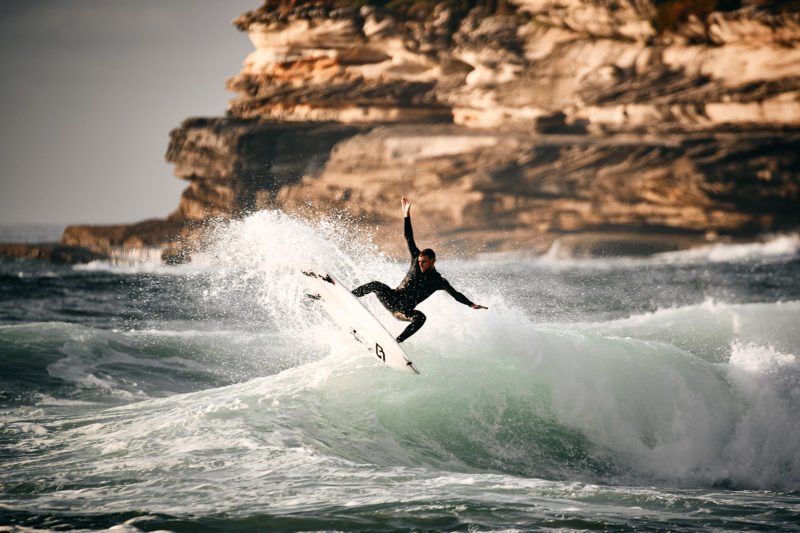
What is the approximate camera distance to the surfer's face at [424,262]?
7113 mm

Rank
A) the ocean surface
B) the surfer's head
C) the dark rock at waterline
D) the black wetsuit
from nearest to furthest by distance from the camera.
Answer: the ocean surface → the surfer's head → the black wetsuit → the dark rock at waterline

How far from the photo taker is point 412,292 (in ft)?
23.8

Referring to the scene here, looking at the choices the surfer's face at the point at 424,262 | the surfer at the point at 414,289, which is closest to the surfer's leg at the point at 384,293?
the surfer at the point at 414,289

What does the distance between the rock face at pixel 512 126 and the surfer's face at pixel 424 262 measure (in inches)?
1290

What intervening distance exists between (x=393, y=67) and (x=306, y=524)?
139 feet

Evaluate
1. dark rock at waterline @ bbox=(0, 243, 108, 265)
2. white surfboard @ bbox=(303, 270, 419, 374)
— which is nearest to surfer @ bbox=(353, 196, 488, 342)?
white surfboard @ bbox=(303, 270, 419, 374)

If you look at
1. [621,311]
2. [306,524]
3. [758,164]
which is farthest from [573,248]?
[306,524]

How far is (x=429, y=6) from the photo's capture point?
44.8 metres

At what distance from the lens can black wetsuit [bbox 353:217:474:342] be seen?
23.7 ft

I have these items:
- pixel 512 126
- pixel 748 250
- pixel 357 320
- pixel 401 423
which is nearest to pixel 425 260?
pixel 357 320

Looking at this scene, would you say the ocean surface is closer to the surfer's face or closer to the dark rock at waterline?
the surfer's face

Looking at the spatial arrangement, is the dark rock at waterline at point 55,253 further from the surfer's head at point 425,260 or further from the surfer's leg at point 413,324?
the surfer's head at point 425,260

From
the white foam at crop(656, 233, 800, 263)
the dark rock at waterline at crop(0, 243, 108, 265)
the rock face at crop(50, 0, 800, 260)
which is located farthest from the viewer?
the dark rock at waterline at crop(0, 243, 108, 265)

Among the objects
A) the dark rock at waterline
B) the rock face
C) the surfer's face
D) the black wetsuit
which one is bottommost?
the black wetsuit
